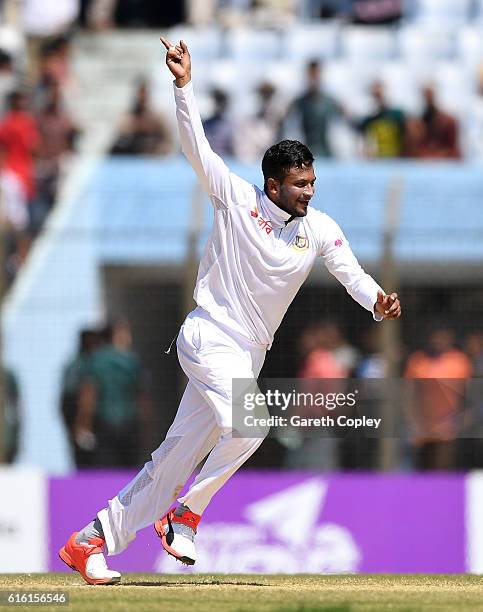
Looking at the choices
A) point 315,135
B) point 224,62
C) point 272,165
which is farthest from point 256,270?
point 224,62

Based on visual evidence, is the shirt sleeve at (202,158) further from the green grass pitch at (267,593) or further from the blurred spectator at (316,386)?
the blurred spectator at (316,386)

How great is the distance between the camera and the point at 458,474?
1215 cm

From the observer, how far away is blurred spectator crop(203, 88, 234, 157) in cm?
1741

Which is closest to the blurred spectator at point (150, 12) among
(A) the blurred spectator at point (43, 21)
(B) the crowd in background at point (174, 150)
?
(B) the crowd in background at point (174, 150)

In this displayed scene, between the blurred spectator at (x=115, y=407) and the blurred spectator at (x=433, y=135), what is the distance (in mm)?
5507

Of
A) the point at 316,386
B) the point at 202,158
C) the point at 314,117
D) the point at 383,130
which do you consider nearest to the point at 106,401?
the point at 316,386

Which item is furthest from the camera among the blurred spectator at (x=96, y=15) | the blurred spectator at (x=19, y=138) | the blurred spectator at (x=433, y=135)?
the blurred spectator at (x=96, y=15)

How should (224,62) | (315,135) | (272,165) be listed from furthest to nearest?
(224,62)
(315,135)
(272,165)

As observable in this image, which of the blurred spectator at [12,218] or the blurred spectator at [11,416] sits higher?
the blurred spectator at [12,218]

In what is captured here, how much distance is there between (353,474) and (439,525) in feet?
2.44

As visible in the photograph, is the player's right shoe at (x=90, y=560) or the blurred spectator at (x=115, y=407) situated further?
the blurred spectator at (x=115, y=407)

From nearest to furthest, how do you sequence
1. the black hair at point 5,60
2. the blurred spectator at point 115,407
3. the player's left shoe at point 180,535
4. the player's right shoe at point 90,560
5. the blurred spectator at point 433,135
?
1. the player's left shoe at point 180,535
2. the player's right shoe at point 90,560
3. the blurred spectator at point 115,407
4. the blurred spectator at point 433,135
5. the black hair at point 5,60

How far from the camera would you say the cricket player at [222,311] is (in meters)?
7.69

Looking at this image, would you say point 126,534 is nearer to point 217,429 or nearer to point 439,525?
point 217,429
